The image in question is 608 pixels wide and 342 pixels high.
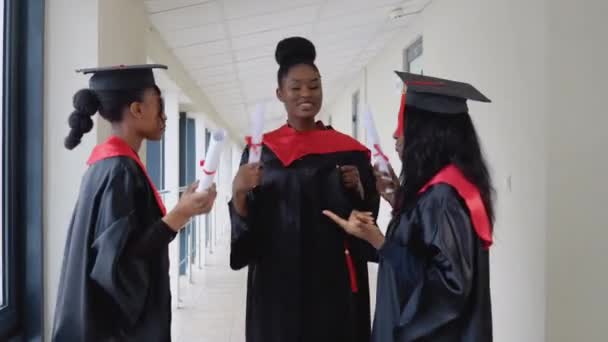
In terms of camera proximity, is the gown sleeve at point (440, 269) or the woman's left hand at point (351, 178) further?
the woman's left hand at point (351, 178)

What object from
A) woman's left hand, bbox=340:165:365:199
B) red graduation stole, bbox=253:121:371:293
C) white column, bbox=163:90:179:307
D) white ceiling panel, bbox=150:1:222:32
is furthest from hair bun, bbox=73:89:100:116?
white column, bbox=163:90:179:307

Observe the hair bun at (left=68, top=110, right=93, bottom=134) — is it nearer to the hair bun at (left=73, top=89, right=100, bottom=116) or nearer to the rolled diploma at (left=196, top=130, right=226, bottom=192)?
the hair bun at (left=73, top=89, right=100, bottom=116)

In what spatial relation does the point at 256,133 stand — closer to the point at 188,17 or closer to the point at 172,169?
the point at 188,17

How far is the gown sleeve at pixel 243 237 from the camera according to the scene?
169 cm

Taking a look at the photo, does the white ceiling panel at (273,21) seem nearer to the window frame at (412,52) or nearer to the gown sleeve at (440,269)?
the window frame at (412,52)

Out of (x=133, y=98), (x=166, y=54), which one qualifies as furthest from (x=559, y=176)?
(x=166, y=54)

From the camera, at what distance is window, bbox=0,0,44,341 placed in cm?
196

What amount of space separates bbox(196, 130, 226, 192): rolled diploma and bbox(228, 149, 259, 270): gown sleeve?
0.35 m

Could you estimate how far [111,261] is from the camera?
4.05ft

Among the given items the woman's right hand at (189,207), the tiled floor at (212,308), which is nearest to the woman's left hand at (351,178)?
the woman's right hand at (189,207)

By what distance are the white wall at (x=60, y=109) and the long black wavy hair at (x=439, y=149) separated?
4.61 feet

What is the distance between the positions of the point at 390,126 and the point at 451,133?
4.15 metres

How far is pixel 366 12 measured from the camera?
417cm

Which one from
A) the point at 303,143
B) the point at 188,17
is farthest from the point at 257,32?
the point at 303,143
